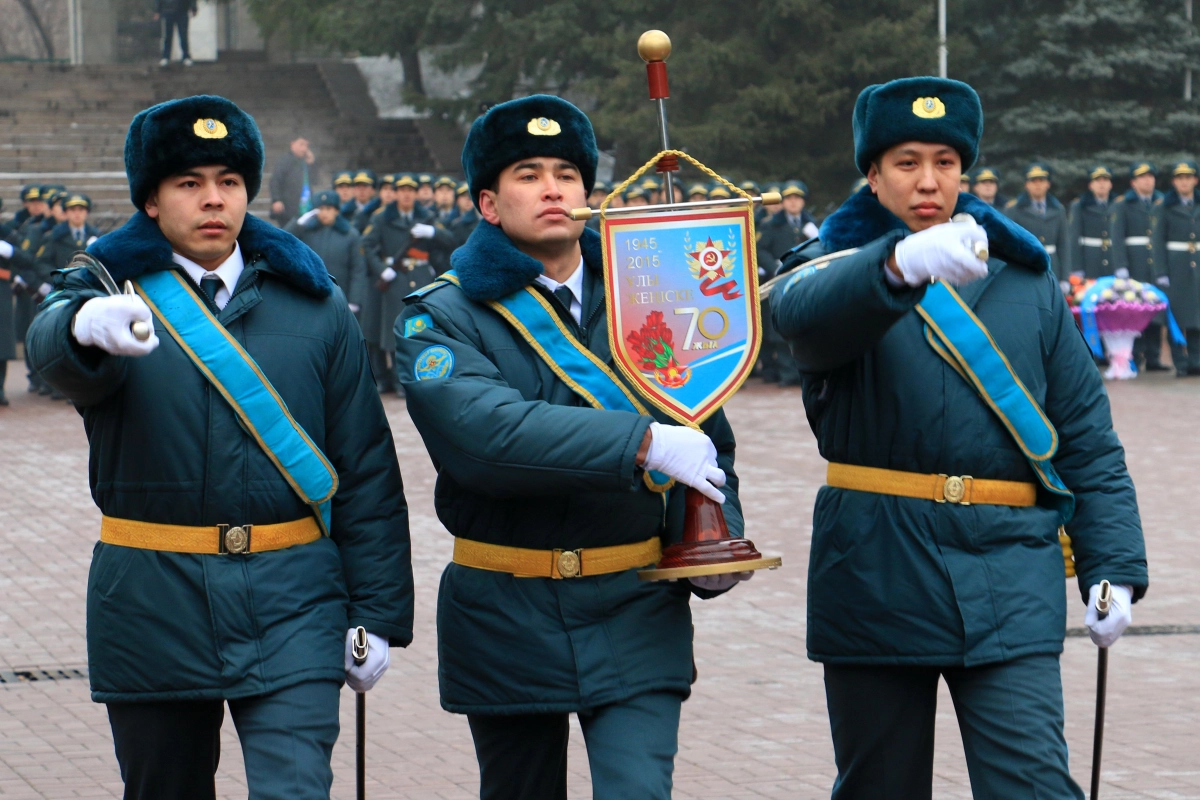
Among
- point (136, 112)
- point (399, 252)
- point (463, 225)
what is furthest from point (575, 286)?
point (136, 112)

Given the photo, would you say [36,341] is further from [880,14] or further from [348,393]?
[880,14]

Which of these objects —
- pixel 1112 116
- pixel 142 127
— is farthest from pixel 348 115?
pixel 142 127

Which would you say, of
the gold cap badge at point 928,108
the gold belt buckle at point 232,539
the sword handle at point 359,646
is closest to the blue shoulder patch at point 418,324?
the gold belt buckle at point 232,539

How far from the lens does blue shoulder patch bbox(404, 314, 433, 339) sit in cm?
414

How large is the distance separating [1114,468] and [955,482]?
1.36 feet

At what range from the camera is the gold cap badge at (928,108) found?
425 centimetres

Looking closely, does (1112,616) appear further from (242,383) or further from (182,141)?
(182,141)

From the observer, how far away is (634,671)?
406 cm

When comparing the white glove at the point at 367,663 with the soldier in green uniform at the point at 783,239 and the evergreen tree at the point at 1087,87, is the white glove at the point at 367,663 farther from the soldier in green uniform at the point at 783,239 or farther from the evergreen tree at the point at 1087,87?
the evergreen tree at the point at 1087,87

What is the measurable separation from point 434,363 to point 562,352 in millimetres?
288

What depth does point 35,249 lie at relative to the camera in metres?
19.3

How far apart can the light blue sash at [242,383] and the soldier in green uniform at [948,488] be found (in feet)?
3.65

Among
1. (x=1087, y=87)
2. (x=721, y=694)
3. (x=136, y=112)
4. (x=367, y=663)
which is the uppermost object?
(x=136, y=112)

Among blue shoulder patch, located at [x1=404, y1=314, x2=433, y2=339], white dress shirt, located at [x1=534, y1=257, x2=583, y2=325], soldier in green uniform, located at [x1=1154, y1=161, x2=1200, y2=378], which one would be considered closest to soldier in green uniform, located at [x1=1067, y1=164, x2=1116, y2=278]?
soldier in green uniform, located at [x1=1154, y1=161, x2=1200, y2=378]
